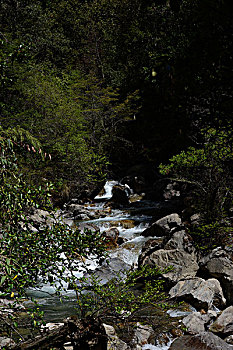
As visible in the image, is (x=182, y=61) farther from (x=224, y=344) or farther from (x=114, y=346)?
(x=224, y=344)

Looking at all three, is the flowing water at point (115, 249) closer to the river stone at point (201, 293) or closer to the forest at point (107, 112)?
the river stone at point (201, 293)

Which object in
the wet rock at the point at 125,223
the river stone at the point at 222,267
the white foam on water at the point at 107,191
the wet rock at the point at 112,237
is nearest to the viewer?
the river stone at the point at 222,267

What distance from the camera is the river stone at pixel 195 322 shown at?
5.07 m

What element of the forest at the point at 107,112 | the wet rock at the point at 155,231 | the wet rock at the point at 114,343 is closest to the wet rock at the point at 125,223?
the wet rock at the point at 155,231

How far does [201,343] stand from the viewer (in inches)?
182

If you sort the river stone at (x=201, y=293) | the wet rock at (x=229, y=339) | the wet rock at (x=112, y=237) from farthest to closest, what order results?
the wet rock at (x=112, y=237)
the river stone at (x=201, y=293)
the wet rock at (x=229, y=339)

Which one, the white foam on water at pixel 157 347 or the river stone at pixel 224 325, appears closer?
the white foam on water at pixel 157 347

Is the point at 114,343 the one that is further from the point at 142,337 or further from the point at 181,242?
the point at 181,242

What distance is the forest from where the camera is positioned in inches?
71.4

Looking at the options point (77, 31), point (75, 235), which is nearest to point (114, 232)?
point (75, 235)

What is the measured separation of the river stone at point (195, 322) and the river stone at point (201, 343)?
23cm

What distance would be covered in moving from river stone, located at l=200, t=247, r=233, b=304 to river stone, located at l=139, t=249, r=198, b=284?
52 centimetres

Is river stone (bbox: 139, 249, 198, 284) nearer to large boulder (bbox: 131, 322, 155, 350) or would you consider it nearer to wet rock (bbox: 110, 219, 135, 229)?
large boulder (bbox: 131, 322, 155, 350)

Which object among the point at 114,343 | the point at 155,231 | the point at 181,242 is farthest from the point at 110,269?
the point at 114,343
